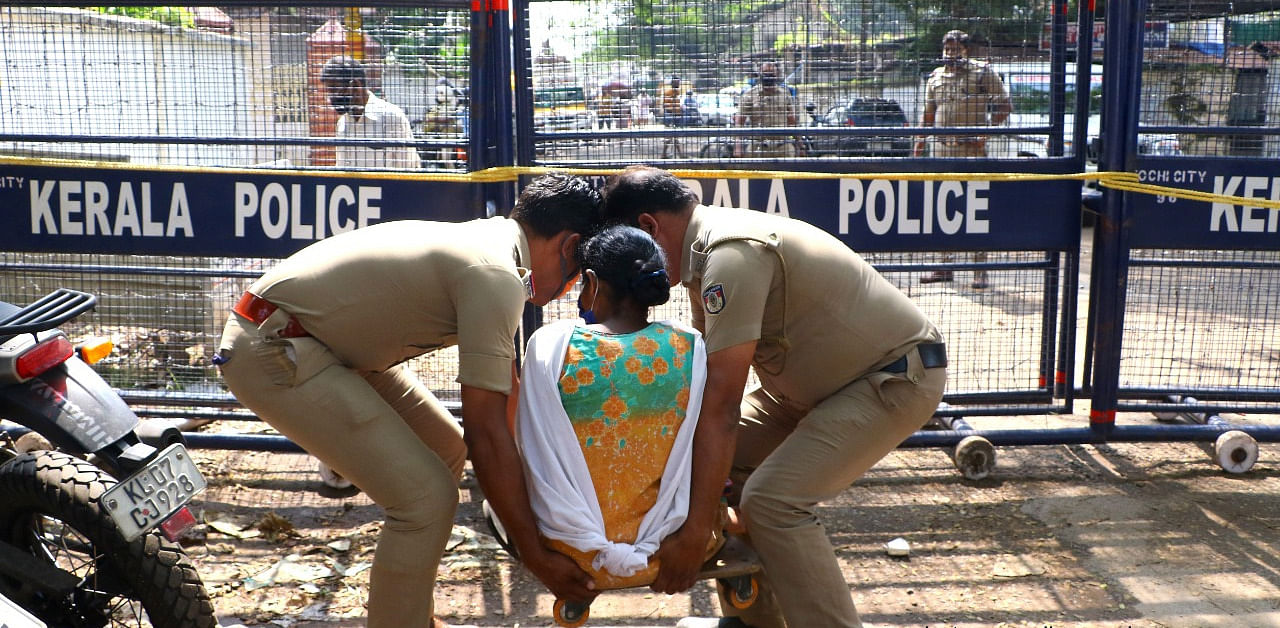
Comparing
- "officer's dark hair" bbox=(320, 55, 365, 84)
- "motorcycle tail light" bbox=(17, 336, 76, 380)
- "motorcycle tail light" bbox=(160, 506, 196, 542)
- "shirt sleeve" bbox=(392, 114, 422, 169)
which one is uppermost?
"officer's dark hair" bbox=(320, 55, 365, 84)

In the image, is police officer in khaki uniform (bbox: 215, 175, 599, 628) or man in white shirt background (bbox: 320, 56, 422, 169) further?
man in white shirt background (bbox: 320, 56, 422, 169)

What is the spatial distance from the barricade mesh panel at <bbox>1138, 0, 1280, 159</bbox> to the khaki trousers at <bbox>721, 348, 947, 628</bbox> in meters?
2.36

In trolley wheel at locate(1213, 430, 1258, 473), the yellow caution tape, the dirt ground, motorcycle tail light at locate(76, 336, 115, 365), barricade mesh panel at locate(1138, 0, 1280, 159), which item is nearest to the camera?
motorcycle tail light at locate(76, 336, 115, 365)

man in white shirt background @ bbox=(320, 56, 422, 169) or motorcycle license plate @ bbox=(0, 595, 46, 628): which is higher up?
man in white shirt background @ bbox=(320, 56, 422, 169)

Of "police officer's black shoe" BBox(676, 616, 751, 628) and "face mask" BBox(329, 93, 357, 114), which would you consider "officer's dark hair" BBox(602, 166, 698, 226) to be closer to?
"police officer's black shoe" BBox(676, 616, 751, 628)

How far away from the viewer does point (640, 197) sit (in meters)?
3.11

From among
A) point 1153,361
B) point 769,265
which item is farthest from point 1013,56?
point 769,265

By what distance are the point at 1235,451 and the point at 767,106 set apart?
2.58 m

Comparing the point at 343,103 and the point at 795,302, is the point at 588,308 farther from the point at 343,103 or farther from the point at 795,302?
the point at 343,103

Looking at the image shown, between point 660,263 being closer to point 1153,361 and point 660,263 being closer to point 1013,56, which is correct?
point 1013,56

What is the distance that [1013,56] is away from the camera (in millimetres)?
4605

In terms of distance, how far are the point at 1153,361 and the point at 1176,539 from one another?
4.50 ft

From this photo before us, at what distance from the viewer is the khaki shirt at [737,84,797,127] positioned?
4.55 m

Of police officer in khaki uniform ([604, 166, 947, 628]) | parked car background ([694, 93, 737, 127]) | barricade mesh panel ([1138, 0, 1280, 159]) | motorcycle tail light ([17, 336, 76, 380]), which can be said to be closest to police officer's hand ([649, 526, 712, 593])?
police officer in khaki uniform ([604, 166, 947, 628])
